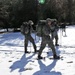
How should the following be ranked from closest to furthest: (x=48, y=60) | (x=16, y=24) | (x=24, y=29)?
(x=48, y=60) → (x=24, y=29) → (x=16, y=24)

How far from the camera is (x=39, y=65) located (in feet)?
32.9

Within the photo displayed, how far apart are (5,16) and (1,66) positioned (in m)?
27.3

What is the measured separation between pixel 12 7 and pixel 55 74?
100.0ft

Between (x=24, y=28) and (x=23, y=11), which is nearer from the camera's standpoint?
(x=24, y=28)

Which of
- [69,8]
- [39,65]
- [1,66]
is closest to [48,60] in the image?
[39,65]

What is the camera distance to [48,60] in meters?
11.1

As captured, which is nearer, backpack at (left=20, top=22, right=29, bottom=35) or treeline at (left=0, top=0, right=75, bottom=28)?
backpack at (left=20, top=22, right=29, bottom=35)

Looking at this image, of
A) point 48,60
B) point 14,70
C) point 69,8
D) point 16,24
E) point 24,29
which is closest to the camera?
point 14,70

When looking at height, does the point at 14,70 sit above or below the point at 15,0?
below

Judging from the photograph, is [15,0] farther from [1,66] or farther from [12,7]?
[1,66]

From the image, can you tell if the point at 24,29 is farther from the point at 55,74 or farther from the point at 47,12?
the point at 47,12

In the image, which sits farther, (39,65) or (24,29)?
(24,29)

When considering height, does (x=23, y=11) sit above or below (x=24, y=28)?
above

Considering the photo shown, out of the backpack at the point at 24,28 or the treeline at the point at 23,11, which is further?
the treeline at the point at 23,11
